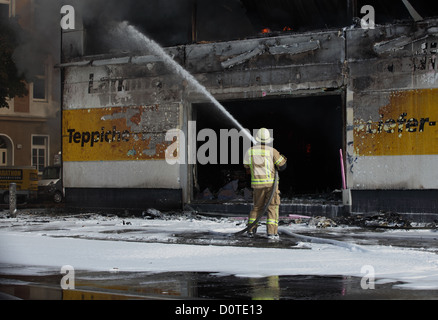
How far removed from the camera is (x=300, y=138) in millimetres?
18141

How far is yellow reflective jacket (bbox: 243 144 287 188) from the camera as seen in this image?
32.2 ft

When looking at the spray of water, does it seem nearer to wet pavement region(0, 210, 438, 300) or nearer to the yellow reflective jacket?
the yellow reflective jacket

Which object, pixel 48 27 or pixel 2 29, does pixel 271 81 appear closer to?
pixel 48 27

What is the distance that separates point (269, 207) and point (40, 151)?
28.6m

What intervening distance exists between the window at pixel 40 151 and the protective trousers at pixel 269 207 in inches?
1096

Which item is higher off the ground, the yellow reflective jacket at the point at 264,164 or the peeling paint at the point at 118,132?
the peeling paint at the point at 118,132

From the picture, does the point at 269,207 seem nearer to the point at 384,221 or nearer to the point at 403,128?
the point at 384,221

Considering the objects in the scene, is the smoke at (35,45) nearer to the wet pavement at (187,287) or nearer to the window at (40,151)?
the window at (40,151)

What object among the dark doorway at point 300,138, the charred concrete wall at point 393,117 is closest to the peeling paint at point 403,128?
the charred concrete wall at point 393,117

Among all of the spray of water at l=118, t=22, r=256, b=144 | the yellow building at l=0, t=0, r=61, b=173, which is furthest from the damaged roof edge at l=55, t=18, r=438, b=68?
the yellow building at l=0, t=0, r=61, b=173

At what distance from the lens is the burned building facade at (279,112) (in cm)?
1259

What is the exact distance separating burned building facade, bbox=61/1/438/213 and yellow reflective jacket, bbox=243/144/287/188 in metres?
3.80
